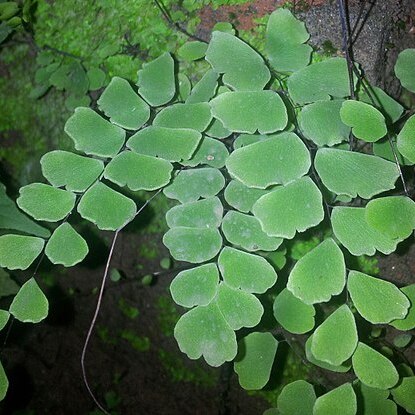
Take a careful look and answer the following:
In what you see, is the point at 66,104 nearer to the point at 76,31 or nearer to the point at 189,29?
the point at 76,31

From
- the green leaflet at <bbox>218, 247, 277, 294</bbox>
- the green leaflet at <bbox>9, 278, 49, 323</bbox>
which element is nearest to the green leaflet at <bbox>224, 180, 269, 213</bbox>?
the green leaflet at <bbox>218, 247, 277, 294</bbox>

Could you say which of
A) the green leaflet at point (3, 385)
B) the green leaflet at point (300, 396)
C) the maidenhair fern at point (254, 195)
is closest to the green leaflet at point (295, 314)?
the maidenhair fern at point (254, 195)

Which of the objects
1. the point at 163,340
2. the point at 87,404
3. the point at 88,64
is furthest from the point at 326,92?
the point at 87,404

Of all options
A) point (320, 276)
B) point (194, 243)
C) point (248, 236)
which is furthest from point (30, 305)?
point (320, 276)

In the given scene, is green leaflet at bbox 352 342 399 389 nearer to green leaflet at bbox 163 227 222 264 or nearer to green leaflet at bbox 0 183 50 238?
green leaflet at bbox 163 227 222 264

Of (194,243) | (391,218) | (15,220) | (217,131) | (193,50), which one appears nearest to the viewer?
(391,218)

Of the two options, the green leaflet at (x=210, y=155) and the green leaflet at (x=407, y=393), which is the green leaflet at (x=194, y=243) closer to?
the green leaflet at (x=210, y=155)

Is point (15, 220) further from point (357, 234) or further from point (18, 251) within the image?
point (357, 234)
